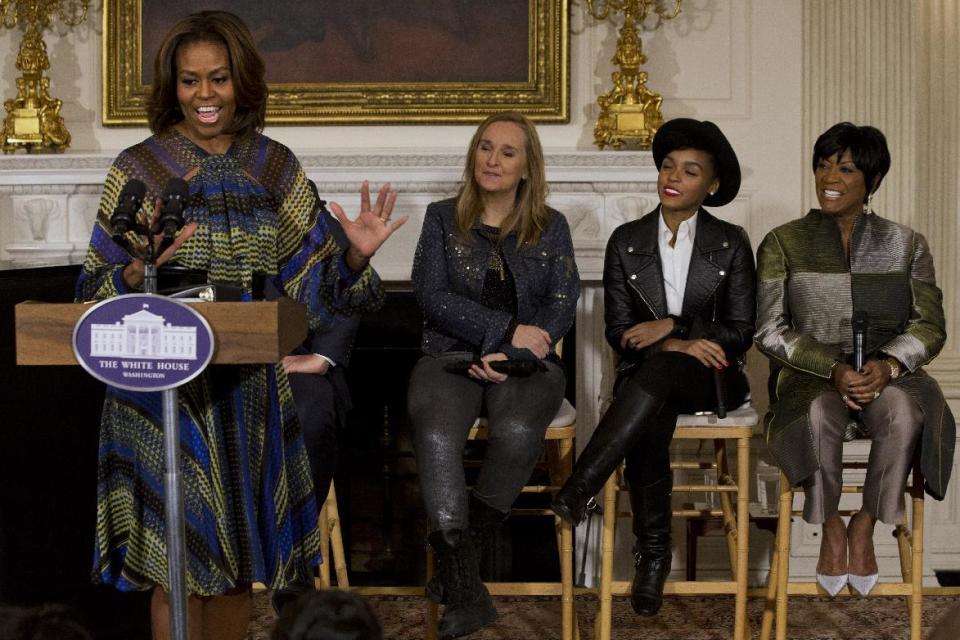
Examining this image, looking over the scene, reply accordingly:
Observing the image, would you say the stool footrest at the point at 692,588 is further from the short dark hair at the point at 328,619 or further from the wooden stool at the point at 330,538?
the short dark hair at the point at 328,619

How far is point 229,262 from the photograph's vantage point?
2.49m

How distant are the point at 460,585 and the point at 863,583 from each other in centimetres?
113

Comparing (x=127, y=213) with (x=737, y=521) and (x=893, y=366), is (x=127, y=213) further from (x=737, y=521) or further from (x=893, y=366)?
(x=893, y=366)

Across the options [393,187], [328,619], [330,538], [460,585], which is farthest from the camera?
[393,187]

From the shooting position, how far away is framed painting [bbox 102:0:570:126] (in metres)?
4.58

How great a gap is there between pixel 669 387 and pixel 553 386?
32 centimetres

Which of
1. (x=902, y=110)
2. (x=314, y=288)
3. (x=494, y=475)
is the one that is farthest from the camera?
(x=902, y=110)

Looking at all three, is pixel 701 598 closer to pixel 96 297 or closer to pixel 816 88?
pixel 816 88

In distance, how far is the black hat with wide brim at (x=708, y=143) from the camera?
3.80 m

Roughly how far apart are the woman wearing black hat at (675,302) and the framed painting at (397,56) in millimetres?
837

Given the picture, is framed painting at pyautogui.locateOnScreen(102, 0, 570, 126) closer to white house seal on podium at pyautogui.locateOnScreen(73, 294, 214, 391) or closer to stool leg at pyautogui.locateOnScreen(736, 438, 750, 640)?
stool leg at pyautogui.locateOnScreen(736, 438, 750, 640)

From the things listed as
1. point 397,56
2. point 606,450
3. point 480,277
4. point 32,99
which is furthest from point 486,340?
point 32,99

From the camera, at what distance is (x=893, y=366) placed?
3.60 m

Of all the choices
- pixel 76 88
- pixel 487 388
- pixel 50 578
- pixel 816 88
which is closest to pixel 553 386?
pixel 487 388
